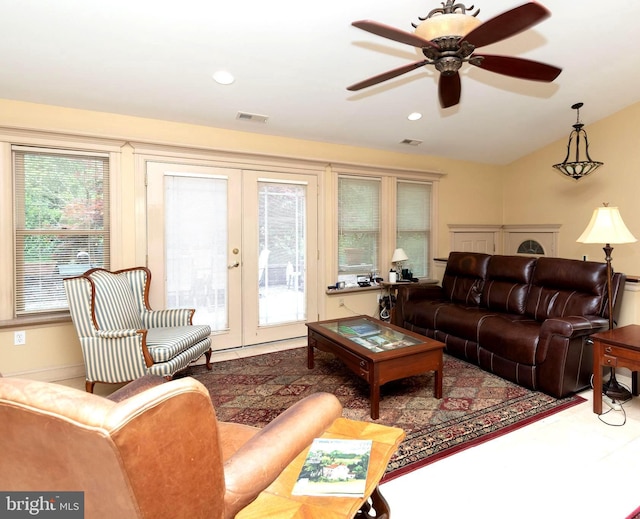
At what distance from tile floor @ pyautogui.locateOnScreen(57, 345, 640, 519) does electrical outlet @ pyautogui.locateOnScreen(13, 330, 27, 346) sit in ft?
10.7

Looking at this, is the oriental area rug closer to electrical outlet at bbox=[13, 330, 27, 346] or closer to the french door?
the french door

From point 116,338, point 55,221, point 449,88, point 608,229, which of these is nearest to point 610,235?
point 608,229

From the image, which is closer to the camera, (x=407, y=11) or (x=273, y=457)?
(x=273, y=457)

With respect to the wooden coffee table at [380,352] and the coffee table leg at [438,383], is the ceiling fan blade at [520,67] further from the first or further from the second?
the coffee table leg at [438,383]

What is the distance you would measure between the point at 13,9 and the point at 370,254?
4.07 metres

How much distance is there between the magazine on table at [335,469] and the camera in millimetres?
1027

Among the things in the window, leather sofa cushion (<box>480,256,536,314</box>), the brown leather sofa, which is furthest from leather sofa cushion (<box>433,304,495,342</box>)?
the window

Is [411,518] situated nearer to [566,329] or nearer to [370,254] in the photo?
[566,329]

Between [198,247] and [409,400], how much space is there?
103 inches

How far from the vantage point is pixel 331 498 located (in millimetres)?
1008

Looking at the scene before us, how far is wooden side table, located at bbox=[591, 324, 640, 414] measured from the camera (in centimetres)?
226

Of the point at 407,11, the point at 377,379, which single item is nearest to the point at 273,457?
the point at 377,379

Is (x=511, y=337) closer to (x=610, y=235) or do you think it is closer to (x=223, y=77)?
(x=610, y=235)

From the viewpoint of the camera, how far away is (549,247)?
529cm
